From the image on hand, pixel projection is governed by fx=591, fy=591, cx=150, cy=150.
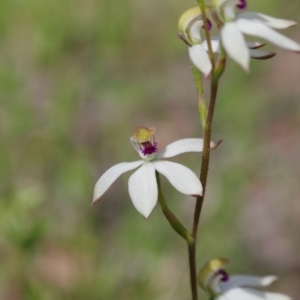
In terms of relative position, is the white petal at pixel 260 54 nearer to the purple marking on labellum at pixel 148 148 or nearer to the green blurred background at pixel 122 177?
the purple marking on labellum at pixel 148 148

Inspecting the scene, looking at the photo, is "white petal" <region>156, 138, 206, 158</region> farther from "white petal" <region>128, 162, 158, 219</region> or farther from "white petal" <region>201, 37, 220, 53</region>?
"white petal" <region>201, 37, 220, 53</region>

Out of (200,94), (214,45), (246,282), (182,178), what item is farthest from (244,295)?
(214,45)

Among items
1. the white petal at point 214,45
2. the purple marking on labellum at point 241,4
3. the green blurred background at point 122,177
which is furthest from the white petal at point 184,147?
the green blurred background at point 122,177

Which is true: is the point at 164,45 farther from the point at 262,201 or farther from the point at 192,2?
the point at 262,201

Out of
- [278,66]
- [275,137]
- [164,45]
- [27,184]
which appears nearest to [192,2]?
[164,45]

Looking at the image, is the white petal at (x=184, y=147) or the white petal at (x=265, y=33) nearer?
the white petal at (x=265, y=33)

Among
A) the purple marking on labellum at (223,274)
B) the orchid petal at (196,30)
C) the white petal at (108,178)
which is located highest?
the orchid petal at (196,30)
